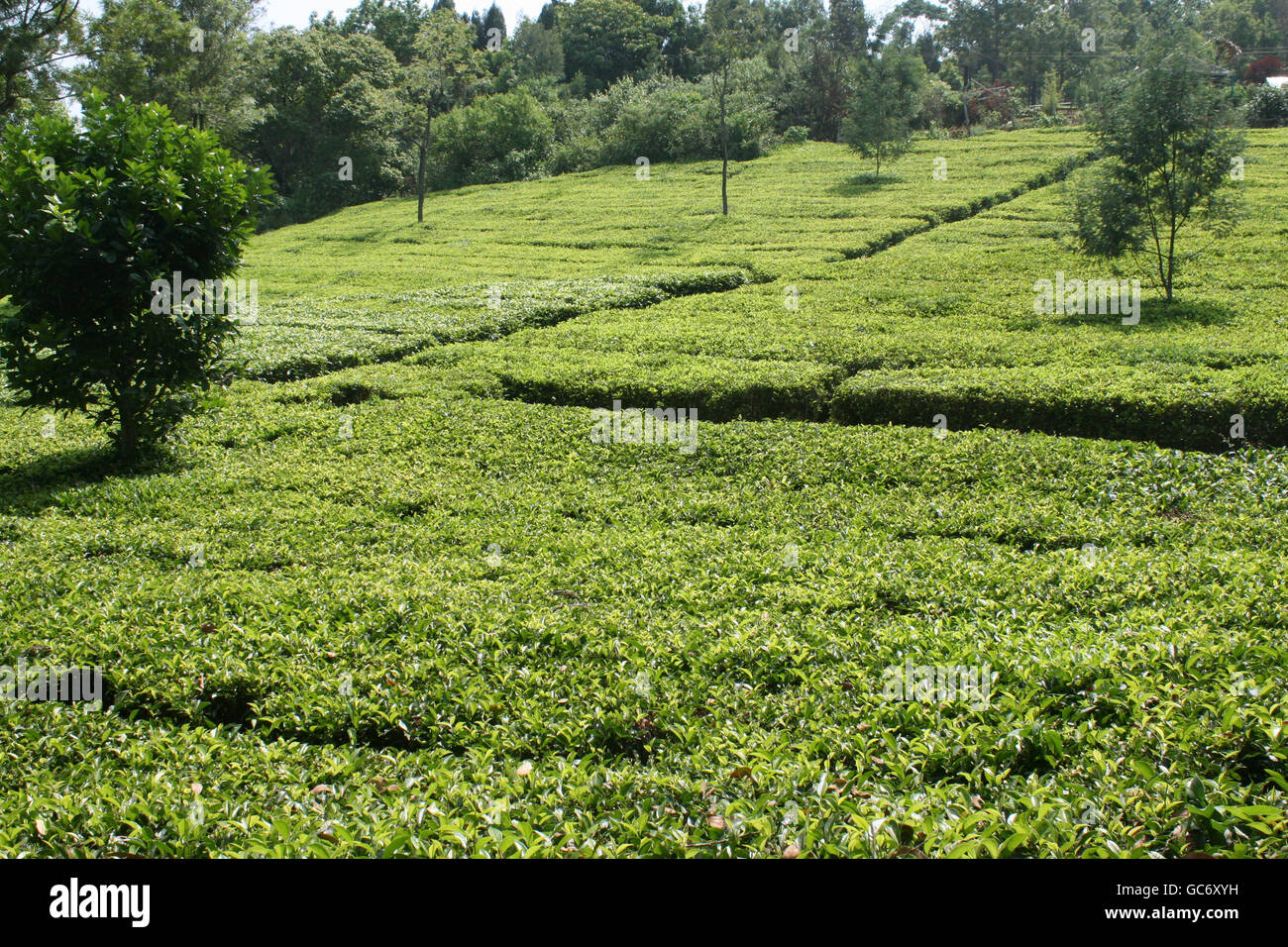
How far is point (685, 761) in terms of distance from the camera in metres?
4.32

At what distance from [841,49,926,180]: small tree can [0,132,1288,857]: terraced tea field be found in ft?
77.4

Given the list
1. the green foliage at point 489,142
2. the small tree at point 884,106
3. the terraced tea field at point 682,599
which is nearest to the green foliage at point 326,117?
the green foliage at point 489,142

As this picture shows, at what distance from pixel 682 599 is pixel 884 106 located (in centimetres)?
3561

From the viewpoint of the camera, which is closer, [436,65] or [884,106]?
[884,106]

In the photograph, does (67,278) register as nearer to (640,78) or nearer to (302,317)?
(302,317)

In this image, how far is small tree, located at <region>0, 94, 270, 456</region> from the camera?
932 cm

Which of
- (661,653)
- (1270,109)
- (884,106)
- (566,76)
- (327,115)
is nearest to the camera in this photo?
(661,653)

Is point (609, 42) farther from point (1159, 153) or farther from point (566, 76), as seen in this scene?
point (1159, 153)

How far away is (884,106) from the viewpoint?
36.8 metres

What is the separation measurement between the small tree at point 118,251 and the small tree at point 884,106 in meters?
31.1

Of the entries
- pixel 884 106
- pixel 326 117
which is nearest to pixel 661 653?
pixel 884 106

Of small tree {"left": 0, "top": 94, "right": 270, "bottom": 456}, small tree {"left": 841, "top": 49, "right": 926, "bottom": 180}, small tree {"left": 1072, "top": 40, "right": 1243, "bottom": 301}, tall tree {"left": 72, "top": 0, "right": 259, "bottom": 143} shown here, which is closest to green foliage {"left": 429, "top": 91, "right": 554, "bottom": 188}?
tall tree {"left": 72, "top": 0, "right": 259, "bottom": 143}

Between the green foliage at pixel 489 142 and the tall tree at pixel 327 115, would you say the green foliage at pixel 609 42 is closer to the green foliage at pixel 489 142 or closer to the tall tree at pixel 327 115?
the green foliage at pixel 489 142

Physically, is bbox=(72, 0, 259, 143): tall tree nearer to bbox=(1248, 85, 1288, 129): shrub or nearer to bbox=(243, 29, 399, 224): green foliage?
bbox=(243, 29, 399, 224): green foliage
